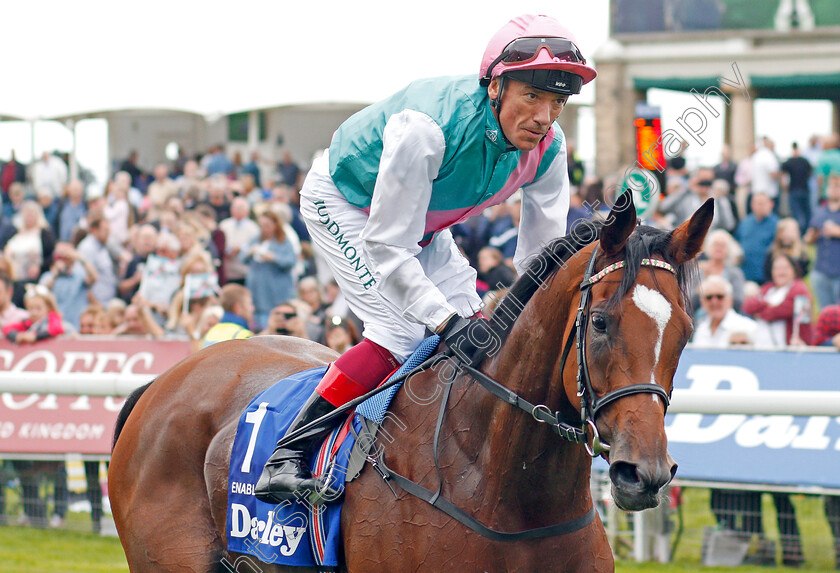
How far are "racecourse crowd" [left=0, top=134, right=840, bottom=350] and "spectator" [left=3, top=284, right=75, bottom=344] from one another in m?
0.01

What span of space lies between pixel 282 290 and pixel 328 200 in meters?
6.48

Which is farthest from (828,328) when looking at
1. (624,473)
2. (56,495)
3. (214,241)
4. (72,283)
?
(72,283)

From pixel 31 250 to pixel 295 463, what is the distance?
9.24 meters

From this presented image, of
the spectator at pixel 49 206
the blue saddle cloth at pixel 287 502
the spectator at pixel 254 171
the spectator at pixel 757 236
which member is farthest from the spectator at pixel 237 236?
the blue saddle cloth at pixel 287 502

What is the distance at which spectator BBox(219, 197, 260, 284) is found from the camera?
10719 millimetres

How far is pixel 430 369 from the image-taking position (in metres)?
3.23

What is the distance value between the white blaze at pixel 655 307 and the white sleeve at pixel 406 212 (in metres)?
0.66

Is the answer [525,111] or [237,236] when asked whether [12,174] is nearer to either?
[237,236]

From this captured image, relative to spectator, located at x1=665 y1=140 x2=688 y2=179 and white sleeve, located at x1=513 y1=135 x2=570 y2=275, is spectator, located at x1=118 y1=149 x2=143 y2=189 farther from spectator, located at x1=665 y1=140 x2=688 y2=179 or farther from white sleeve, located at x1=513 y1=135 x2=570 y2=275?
white sleeve, located at x1=513 y1=135 x2=570 y2=275

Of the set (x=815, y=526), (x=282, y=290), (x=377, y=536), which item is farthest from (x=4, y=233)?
(x=377, y=536)

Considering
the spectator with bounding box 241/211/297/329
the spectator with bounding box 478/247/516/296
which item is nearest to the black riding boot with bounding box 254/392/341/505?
the spectator with bounding box 478/247/516/296

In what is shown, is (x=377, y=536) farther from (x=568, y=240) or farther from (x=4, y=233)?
(x=4, y=233)

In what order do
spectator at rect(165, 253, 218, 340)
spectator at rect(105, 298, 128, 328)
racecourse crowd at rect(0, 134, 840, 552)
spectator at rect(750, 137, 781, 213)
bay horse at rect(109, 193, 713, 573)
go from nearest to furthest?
1. bay horse at rect(109, 193, 713, 573)
2. racecourse crowd at rect(0, 134, 840, 552)
3. spectator at rect(165, 253, 218, 340)
4. spectator at rect(105, 298, 128, 328)
5. spectator at rect(750, 137, 781, 213)

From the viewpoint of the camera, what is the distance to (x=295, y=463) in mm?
3312
